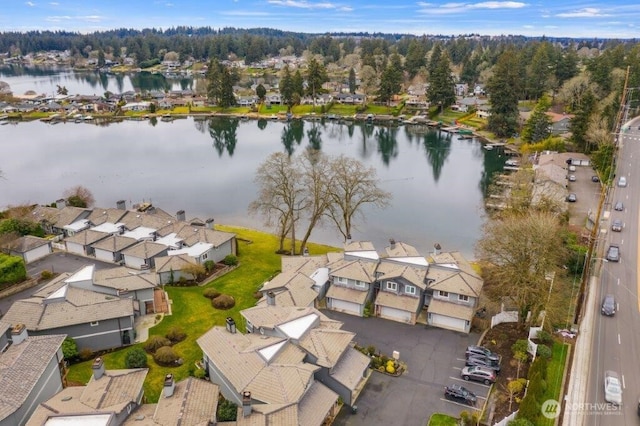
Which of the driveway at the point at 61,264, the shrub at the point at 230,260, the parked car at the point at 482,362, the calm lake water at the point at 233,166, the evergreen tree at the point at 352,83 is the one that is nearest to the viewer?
the parked car at the point at 482,362

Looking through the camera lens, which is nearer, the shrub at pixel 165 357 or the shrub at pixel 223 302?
the shrub at pixel 165 357

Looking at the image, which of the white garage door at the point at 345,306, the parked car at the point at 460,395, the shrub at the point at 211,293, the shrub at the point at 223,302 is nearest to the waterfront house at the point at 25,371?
the shrub at the point at 223,302

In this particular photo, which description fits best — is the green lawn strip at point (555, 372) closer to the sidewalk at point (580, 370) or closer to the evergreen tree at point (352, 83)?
the sidewalk at point (580, 370)

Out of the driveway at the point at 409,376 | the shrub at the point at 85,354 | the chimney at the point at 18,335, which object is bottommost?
the driveway at the point at 409,376

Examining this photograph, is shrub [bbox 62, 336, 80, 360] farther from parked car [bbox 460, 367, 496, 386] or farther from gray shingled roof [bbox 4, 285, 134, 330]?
parked car [bbox 460, 367, 496, 386]

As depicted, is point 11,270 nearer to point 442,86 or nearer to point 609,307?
point 609,307

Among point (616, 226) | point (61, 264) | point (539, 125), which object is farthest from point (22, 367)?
point (539, 125)
